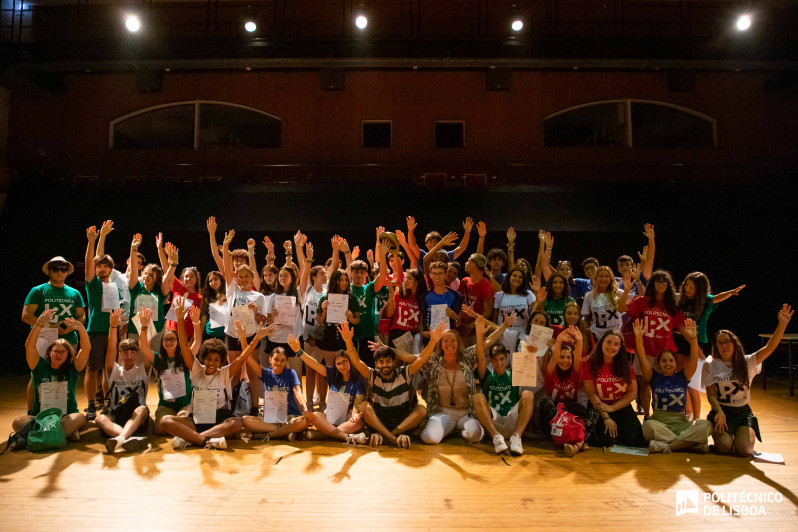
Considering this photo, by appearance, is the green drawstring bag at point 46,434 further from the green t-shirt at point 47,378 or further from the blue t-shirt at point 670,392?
the blue t-shirt at point 670,392

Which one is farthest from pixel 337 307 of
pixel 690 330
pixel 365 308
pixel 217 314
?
pixel 690 330

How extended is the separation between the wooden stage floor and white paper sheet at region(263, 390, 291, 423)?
0.92 ft

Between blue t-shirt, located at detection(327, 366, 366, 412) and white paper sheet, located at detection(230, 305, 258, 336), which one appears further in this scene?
white paper sheet, located at detection(230, 305, 258, 336)

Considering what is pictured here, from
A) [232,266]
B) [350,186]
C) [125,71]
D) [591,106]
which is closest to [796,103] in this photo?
[591,106]

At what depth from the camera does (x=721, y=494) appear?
11.2 ft

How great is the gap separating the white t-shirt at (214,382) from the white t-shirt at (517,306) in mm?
2752

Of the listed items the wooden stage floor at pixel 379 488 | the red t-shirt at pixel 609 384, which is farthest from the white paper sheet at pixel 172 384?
the red t-shirt at pixel 609 384

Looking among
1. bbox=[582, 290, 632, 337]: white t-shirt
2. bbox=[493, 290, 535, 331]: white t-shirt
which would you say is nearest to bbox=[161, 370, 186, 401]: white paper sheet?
bbox=[493, 290, 535, 331]: white t-shirt

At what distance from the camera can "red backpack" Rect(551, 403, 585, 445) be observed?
171 inches

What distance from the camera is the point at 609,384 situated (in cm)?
458

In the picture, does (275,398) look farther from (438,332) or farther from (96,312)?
(96,312)

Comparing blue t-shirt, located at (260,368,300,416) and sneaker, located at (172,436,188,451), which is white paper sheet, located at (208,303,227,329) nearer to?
blue t-shirt, located at (260,368,300,416)

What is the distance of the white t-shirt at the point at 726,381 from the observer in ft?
14.6

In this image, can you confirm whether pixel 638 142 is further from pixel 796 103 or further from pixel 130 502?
pixel 130 502
